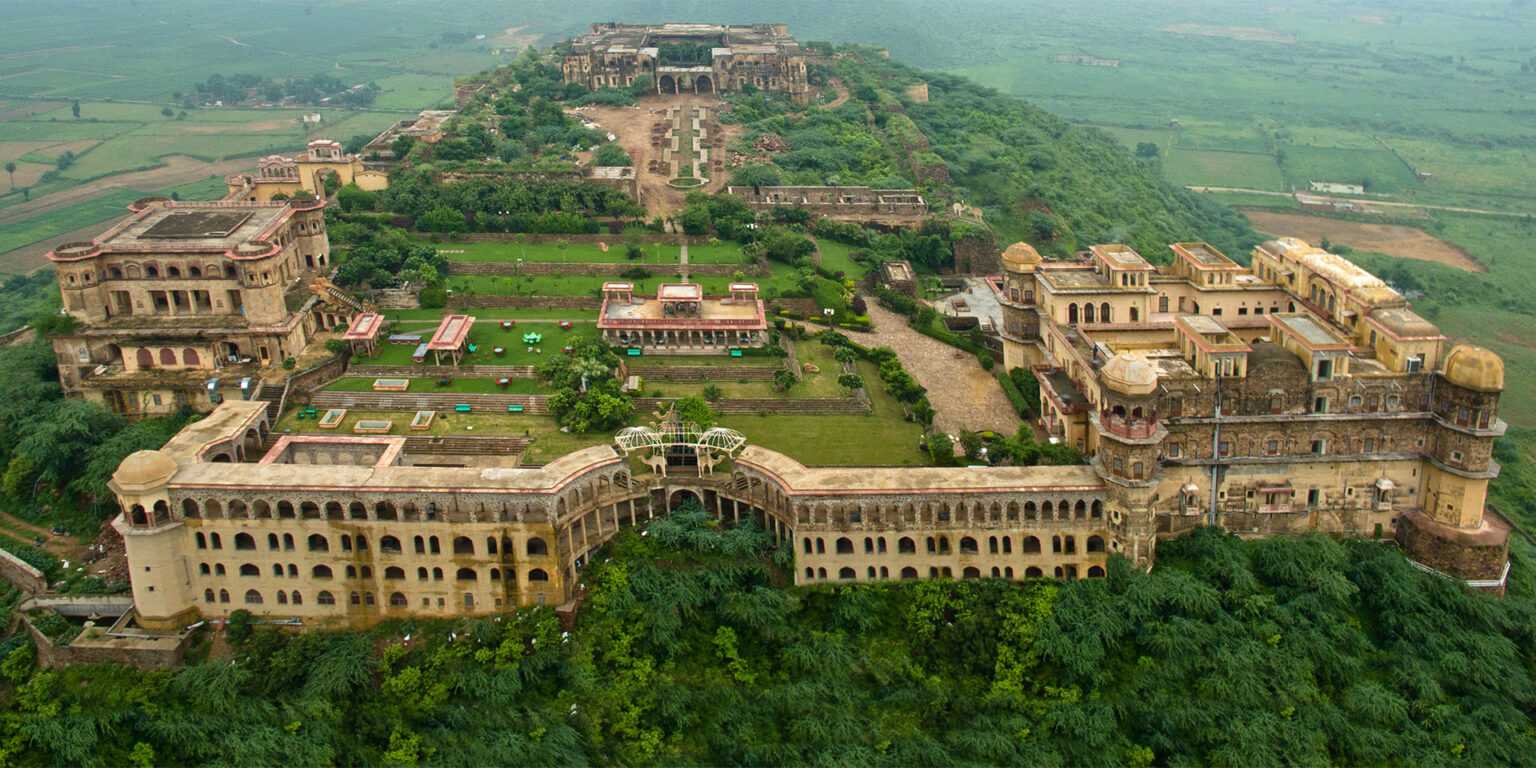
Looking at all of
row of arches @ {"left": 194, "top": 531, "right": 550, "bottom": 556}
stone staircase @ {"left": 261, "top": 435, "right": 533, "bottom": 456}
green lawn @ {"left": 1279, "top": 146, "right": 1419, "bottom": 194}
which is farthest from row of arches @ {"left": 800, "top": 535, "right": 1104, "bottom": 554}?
green lawn @ {"left": 1279, "top": 146, "right": 1419, "bottom": 194}

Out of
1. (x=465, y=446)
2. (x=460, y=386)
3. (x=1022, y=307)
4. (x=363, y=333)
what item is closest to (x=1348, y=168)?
(x=1022, y=307)

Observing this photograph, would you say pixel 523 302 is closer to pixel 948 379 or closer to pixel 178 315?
pixel 178 315

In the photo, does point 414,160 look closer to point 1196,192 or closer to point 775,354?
point 775,354

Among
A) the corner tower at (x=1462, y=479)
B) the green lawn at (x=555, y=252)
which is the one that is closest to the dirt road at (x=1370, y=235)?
the green lawn at (x=555, y=252)

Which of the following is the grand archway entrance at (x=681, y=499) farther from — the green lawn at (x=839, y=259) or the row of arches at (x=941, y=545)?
the green lawn at (x=839, y=259)

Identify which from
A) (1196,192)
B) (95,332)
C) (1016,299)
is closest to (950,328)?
(1016,299)

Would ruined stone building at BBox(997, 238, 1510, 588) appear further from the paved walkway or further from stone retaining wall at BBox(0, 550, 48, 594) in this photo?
stone retaining wall at BBox(0, 550, 48, 594)
